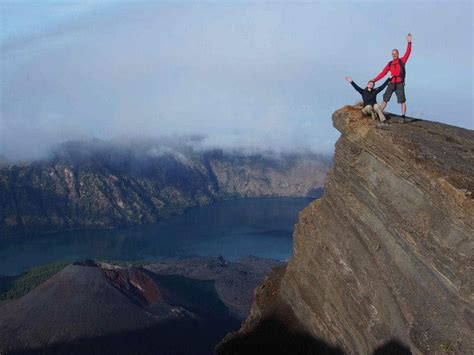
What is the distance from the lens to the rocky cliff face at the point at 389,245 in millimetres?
18578

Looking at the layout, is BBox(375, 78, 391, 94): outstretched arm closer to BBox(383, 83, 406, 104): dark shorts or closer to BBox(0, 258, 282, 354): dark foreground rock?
BBox(383, 83, 406, 104): dark shorts

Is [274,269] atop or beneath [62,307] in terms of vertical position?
atop

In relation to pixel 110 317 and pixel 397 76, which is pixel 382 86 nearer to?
pixel 397 76

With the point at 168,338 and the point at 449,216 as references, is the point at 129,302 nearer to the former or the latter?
the point at 168,338

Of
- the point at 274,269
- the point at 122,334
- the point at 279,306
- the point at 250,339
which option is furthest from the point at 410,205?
the point at 122,334

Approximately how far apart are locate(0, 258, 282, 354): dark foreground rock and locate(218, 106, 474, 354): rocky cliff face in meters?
94.9

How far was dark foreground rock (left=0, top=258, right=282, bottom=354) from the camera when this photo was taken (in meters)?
115

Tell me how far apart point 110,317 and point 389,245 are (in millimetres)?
115437


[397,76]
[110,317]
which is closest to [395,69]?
[397,76]

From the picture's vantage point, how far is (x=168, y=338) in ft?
415

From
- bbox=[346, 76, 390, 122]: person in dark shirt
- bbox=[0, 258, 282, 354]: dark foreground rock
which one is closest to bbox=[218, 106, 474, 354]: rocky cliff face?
bbox=[346, 76, 390, 122]: person in dark shirt

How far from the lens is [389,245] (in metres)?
22.2

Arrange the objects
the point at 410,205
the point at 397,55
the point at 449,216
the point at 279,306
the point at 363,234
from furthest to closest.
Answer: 1. the point at 279,306
2. the point at 397,55
3. the point at 363,234
4. the point at 410,205
5. the point at 449,216

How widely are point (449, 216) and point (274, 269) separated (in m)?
22.7
